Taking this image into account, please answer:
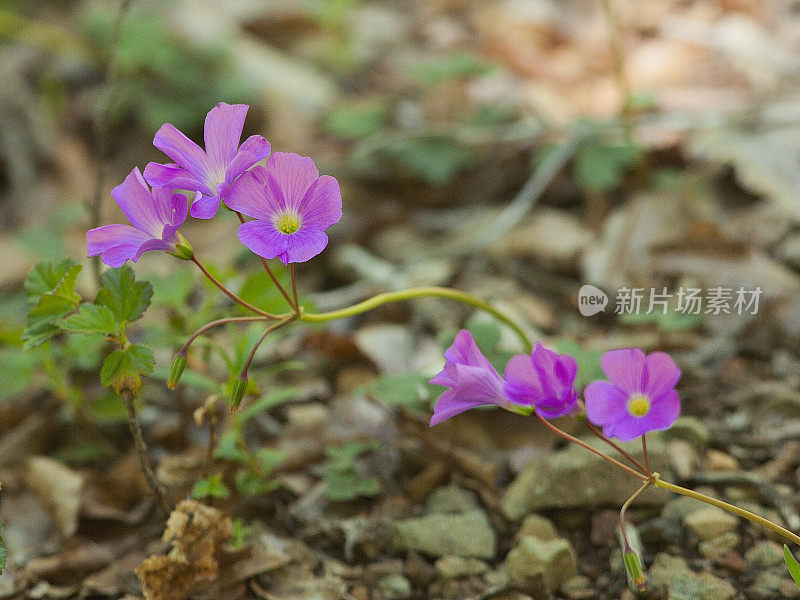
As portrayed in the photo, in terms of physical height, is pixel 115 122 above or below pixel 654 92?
below

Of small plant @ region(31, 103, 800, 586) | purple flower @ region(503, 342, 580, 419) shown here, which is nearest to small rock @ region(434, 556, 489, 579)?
small plant @ region(31, 103, 800, 586)

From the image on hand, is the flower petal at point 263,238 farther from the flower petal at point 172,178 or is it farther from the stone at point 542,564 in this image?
the stone at point 542,564

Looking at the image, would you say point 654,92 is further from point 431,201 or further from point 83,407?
point 83,407

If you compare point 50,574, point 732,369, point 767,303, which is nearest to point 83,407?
point 50,574

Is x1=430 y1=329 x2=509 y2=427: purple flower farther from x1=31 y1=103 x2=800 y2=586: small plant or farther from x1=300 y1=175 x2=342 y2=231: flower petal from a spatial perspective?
x1=300 y1=175 x2=342 y2=231: flower petal

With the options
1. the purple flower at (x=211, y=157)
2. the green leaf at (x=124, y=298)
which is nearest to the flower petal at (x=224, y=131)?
the purple flower at (x=211, y=157)

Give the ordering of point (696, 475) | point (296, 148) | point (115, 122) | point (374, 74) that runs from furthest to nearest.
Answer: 1. point (374, 74)
2. point (115, 122)
3. point (296, 148)
4. point (696, 475)
